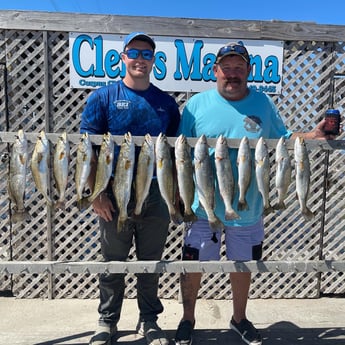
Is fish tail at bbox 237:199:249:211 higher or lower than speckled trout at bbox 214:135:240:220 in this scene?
lower

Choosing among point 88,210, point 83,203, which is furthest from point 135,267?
point 88,210

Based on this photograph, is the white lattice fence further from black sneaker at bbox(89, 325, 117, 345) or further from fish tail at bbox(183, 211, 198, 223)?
fish tail at bbox(183, 211, 198, 223)

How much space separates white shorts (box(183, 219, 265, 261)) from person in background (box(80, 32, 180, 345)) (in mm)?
238

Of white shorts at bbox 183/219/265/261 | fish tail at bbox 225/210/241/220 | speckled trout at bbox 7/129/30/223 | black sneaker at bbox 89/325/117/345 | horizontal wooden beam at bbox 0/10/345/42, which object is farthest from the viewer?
horizontal wooden beam at bbox 0/10/345/42

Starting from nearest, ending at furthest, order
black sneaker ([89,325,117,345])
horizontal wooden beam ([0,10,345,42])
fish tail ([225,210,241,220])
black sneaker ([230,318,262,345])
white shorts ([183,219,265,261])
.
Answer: fish tail ([225,210,241,220]), white shorts ([183,219,265,261]), black sneaker ([89,325,117,345]), black sneaker ([230,318,262,345]), horizontal wooden beam ([0,10,345,42])

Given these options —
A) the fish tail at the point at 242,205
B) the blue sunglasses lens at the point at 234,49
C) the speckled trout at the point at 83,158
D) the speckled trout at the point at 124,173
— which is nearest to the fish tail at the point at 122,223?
the speckled trout at the point at 124,173

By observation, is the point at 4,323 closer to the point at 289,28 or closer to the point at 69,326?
the point at 69,326

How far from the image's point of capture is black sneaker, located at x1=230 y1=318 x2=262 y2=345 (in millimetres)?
3177

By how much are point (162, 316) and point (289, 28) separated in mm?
3371

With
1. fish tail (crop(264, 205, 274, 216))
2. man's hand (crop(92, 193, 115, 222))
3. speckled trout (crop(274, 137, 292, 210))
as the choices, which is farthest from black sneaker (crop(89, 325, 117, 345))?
speckled trout (crop(274, 137, 292, 210))

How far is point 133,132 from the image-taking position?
2.75m

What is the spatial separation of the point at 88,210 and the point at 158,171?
199cm

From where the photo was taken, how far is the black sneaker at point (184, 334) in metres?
3.10

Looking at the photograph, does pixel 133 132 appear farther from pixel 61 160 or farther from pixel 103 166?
pixel 61 160
